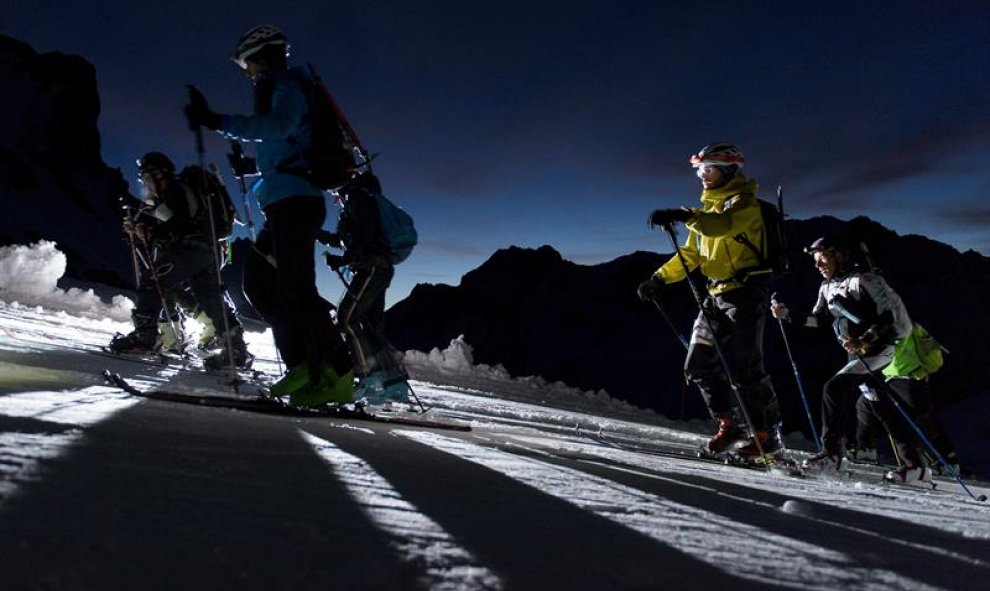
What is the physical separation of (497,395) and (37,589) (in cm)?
808

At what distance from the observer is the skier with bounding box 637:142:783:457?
184 inches

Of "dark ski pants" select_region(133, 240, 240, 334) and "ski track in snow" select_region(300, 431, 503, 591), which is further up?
"dark ski pants" select_region(133, 240, 240, 334)

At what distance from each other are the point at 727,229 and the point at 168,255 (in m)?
5.53

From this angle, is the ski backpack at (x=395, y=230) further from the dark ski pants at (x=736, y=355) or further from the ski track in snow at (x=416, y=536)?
the ski track in snow at (x=416, y=536)

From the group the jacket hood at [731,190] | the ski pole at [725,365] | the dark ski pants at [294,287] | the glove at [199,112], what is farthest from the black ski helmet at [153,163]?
the jacket hood at [731,190]

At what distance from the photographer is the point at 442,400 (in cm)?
663

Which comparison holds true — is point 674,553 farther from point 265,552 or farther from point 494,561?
point 265,552

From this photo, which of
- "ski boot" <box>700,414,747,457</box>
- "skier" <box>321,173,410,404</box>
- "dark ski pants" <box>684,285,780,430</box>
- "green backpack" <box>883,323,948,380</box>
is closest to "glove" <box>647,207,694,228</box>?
"dark ski pants" <box>684,285,780,430</box>

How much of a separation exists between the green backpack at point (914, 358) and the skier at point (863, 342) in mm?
64

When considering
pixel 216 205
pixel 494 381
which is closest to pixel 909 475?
pixel 216 205

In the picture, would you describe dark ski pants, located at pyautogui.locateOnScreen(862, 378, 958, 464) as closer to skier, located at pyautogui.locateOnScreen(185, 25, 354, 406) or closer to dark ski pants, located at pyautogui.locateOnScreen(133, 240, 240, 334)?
skier, located at pyautogui.locateOnScreen(185, 25, 354, 406)

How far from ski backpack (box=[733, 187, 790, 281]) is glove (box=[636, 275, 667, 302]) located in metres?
0.87

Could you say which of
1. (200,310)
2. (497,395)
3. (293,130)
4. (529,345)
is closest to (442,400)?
(497,395)

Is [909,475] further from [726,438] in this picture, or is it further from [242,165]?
[242,165]
